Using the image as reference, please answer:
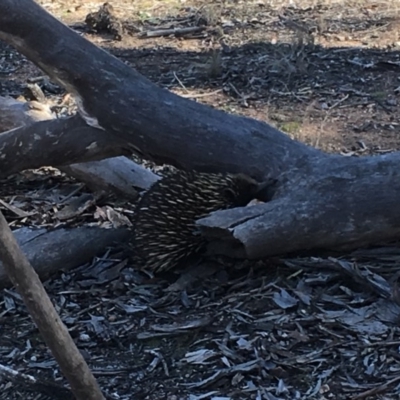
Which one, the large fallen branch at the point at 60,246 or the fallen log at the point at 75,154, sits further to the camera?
the fallen log at the point at 75,154

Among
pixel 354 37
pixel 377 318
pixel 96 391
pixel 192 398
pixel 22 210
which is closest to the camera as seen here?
pixel 96 391

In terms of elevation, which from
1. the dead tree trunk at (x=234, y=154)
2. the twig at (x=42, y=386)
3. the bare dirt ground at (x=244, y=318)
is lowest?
the bare dirt ground at (x=244, y=318)

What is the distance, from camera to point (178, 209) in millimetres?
4832

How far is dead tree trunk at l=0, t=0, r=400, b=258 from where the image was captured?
4.18 m

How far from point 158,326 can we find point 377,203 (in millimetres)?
1271

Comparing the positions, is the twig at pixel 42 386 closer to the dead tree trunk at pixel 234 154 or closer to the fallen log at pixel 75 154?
the dead tree trunk at pixel 234 154

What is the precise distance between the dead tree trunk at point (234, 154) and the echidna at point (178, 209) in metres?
0.09

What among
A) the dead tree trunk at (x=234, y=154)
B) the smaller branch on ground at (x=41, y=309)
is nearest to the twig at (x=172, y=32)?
the dead tree trunk at (x=234, y=154)

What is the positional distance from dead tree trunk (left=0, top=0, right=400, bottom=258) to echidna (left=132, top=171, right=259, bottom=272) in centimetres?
9

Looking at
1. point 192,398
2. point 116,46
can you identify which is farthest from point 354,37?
point 192,398

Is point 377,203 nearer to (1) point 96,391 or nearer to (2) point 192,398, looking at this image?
(2) point 192,398

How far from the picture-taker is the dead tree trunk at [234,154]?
4.18 meters

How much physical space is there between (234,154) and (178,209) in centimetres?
50

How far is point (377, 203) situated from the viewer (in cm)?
416
